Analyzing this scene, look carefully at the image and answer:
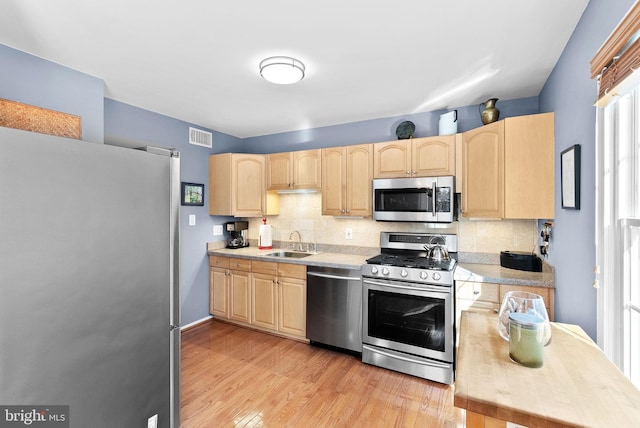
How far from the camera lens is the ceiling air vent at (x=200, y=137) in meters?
3.57

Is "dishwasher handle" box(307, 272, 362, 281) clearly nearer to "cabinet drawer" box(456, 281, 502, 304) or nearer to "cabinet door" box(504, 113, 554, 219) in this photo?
"cabinet drawer" box(456, 281, 502, 304)

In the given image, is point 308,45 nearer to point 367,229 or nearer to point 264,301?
point 367,229

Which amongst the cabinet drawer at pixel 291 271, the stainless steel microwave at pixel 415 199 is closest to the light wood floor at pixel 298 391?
the cabinet drawer at pixel 291 271

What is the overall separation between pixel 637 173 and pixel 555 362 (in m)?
0.80

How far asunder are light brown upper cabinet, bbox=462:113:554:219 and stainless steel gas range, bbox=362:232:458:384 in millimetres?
671

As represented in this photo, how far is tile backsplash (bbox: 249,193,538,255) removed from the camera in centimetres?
276

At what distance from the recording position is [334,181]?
3.31 m

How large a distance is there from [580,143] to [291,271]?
2.56m

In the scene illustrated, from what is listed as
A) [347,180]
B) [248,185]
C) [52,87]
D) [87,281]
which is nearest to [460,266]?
[347,180]

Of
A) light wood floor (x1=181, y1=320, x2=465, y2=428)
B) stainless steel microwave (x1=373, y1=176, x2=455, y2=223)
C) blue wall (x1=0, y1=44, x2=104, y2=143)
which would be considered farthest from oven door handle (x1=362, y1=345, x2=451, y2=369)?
blue wall (x1=0, y1=44, x2=104, y2=143)

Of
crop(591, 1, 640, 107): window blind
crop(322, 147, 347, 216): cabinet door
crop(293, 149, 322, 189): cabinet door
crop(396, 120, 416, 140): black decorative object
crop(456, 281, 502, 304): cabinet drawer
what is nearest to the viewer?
crop(591, 1, 640, 107): window blind

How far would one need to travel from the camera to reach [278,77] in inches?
83.8

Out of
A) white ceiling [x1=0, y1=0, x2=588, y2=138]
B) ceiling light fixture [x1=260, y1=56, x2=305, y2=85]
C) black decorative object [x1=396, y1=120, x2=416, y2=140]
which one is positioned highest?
white ceiling [x1=0, y1=0, x2=588, y2=138]

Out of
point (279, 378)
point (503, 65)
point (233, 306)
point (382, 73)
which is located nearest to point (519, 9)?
point (503, 65)
